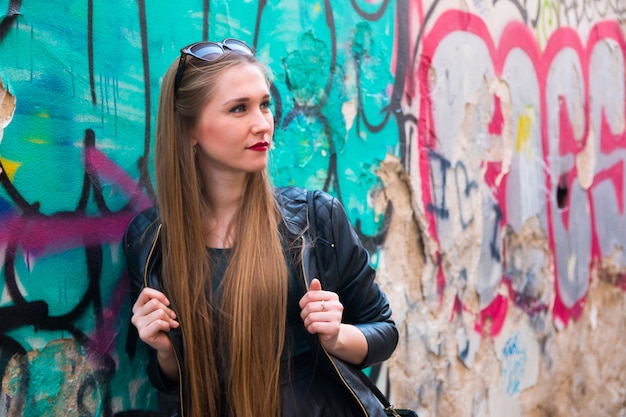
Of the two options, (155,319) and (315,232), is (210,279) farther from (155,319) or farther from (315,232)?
(315,232)

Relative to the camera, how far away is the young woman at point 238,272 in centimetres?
201

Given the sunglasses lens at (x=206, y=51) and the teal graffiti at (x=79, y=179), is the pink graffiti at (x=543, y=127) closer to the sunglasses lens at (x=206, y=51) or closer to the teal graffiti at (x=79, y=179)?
the teal graffiti at (x=79, y=179)

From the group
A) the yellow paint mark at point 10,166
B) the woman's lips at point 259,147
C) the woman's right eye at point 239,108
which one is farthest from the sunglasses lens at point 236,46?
the yellow paint mark at point 10,166

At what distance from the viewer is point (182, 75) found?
6.93ft

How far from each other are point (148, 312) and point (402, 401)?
1.83m

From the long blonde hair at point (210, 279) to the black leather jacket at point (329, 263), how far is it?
2.8 inches

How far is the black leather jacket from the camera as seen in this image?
2.12 metres

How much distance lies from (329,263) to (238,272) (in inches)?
11.7

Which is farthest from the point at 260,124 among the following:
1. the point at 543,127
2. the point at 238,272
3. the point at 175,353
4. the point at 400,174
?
the point at 543,127

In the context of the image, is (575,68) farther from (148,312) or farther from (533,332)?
(148,312)

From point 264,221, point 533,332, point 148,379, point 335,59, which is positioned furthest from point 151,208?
point 533,332

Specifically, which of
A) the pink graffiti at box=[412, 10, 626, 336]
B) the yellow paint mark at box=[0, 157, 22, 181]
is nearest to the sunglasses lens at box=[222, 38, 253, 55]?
the yellow paint mark at box=[0, 157, 22, 181]

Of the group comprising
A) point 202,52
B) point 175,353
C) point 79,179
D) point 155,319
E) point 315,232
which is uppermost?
point 202,52

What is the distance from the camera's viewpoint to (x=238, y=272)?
2.05 m
